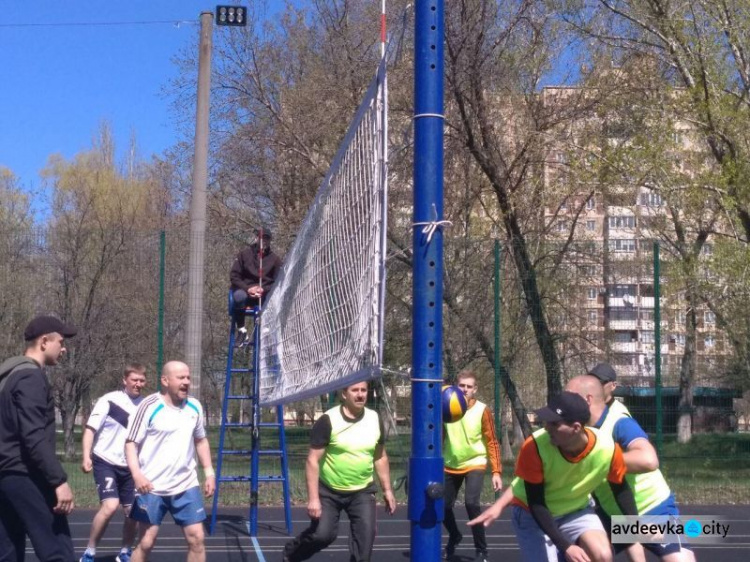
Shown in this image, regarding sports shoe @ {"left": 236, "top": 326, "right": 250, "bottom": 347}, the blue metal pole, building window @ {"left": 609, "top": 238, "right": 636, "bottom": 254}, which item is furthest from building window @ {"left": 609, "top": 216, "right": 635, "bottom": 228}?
the blue metal pole

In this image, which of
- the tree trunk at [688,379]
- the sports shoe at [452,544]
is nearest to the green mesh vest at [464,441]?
the sports shoe at [452,544]

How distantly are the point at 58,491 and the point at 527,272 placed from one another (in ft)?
37.8

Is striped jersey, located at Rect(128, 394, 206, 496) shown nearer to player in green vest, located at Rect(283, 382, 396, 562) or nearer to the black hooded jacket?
player in green vest, located at Rect(283, 382, 396, 562)

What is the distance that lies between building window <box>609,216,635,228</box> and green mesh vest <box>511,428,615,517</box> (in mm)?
21378

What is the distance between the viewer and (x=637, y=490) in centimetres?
623

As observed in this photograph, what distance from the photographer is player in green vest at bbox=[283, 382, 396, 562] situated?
Result: 794 cm

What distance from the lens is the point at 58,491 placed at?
5.83 m

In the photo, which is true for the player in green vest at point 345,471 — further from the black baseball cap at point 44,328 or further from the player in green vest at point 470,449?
the black baseball cap at point 44,328

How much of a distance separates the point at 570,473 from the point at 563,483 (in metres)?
0.07

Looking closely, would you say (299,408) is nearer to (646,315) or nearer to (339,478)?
(646,315)

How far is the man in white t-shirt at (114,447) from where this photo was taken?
377 inches

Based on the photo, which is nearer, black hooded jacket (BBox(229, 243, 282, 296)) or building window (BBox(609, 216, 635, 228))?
black hooded jacket (BBox(229, 243, 282, 296))

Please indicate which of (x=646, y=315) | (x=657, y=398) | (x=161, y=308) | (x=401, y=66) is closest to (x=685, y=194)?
(x=646, y=315)

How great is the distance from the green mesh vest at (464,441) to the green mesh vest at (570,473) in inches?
174
